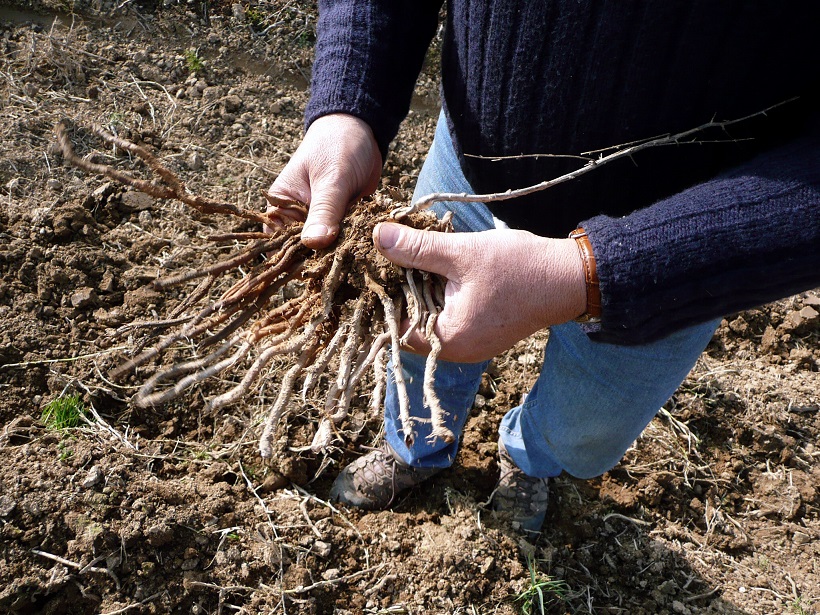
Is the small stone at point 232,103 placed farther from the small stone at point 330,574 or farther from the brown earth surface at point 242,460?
the small stone at point 330,574

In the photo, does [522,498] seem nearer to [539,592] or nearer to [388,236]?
[539,592]

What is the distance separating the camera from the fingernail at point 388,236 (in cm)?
124

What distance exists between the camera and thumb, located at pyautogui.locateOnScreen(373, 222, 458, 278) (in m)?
1.21

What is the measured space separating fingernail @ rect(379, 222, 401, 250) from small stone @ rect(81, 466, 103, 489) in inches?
42.7

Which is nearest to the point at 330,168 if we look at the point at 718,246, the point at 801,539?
the point at 718,246

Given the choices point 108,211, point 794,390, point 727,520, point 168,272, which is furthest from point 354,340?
point 794,390

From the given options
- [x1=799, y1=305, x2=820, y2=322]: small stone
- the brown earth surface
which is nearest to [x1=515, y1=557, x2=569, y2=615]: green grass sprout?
the brown earth surface

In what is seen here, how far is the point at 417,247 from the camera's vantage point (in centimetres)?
122

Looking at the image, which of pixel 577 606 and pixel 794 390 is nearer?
pixel 577 606

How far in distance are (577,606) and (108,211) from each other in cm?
218

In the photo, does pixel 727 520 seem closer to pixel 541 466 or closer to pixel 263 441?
pixel 541 466

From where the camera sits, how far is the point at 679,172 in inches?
48.1

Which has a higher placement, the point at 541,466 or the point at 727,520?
the point at 541,466

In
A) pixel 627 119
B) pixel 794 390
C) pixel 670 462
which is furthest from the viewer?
pixel 794 390
